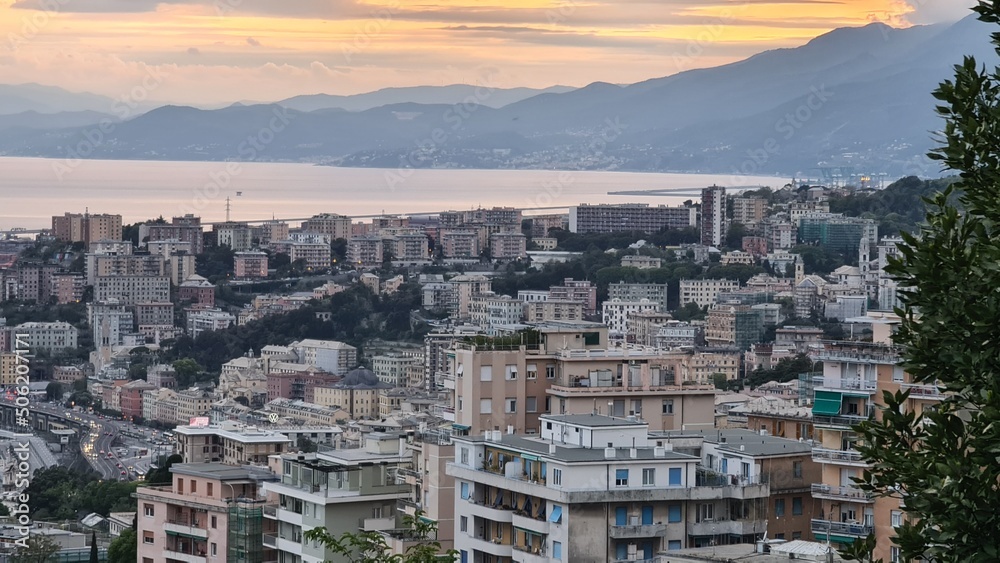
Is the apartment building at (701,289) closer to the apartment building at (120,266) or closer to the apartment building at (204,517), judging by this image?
the apartment building at (120,266)

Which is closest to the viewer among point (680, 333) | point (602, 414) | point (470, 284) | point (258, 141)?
point (602, 414)

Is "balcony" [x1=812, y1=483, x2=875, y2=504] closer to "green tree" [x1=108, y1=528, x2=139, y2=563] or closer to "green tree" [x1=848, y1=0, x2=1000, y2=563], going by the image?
"green tree" [x1=848, y1=0, x2=1000, y2=563]

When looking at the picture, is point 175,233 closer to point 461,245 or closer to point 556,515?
point 461,245

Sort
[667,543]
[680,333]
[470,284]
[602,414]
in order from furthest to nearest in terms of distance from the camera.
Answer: [470,284] → [680,333] → [602,414] → [667,543]

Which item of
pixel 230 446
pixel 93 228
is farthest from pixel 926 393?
pixel 93 228

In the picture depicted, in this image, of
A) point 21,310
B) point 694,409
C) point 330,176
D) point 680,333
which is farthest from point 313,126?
point 694,409

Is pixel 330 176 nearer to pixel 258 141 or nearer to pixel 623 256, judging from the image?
pixel 258 141
